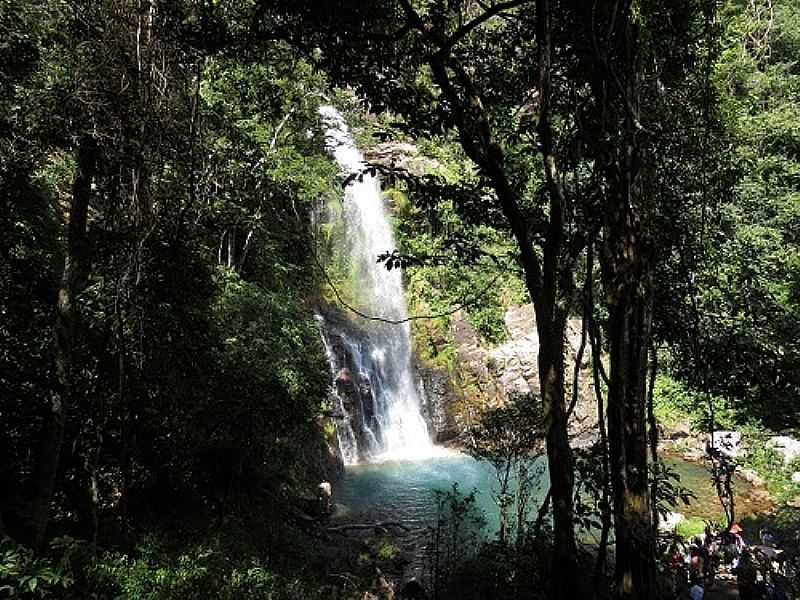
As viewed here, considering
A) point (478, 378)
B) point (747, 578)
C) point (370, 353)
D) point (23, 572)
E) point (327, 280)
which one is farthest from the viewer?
point (478, 378)

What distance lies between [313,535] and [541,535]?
6.68 meters

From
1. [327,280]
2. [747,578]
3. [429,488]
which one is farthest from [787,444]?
[327,280]

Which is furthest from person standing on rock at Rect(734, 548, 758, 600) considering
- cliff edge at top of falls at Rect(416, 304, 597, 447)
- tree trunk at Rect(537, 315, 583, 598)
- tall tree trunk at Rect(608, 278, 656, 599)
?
cliff edge at top of falls at Rect(416, 304, 597, 447)

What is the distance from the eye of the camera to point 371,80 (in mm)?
4078

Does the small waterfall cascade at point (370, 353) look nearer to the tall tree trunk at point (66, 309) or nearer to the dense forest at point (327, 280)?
the dense forest at point (327, 280)

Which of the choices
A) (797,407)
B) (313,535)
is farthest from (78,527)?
(797,407)

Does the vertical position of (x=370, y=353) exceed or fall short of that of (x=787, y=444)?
it exceeds it

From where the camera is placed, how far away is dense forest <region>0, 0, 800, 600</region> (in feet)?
10.5

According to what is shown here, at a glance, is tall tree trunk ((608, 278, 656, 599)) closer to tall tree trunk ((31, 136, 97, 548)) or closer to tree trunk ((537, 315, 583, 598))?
tree trunk ((537, 315, 583, 598))

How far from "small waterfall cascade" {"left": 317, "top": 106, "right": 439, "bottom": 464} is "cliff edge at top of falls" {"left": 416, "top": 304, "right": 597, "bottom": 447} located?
0.64 meters

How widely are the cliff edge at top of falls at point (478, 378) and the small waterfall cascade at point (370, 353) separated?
64 centimetres

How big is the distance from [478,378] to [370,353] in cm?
385

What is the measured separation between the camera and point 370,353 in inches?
744

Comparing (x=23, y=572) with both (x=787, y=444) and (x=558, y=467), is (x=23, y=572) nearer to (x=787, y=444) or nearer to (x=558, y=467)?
(x=558, y=467)
